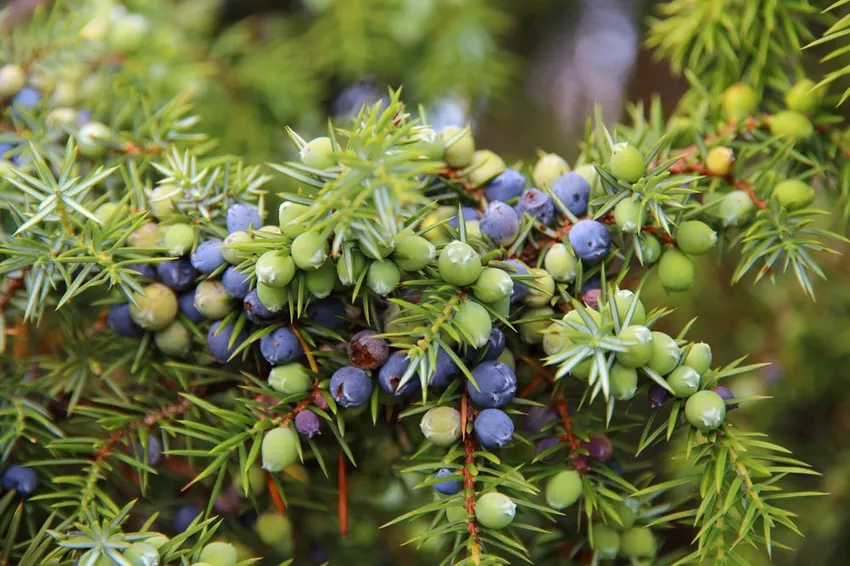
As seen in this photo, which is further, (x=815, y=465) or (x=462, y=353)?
(x=815, y=465)

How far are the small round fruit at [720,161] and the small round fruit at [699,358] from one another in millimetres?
209

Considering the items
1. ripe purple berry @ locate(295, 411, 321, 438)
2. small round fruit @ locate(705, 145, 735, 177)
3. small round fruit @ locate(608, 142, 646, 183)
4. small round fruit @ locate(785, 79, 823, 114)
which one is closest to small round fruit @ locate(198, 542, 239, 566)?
ripe purple berry @ locate(295, 411, 321, 438)

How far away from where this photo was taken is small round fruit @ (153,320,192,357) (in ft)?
2.09

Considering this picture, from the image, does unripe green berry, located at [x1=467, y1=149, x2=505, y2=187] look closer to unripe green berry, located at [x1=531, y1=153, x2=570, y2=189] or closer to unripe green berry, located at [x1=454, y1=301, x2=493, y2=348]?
unripe green berry, located at [x1=531, y1=153, x2=570, y2=189]

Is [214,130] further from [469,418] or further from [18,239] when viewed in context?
[469,418]

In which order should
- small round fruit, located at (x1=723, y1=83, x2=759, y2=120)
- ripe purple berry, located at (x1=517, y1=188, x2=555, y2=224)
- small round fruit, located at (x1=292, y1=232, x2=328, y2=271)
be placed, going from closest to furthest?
small round fruit, located at (x1=292, y1=232, x2=328, y2=271) → ripe purple berry, located at (x1=517, y1=188, x2=555, y2=224) → small round fruit, located at (x1=723, y1=83, x2=759, y2=120)

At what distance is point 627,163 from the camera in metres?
0.57

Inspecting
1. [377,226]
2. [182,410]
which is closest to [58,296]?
[182,410]

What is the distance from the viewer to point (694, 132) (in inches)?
28.4

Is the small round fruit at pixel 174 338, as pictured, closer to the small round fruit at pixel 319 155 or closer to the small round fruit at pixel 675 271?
the small round fruit at pixel 319 155

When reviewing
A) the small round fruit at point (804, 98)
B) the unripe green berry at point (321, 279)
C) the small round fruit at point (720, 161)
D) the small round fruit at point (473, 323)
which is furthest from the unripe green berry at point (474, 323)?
the small round fruit at point (804, 98)

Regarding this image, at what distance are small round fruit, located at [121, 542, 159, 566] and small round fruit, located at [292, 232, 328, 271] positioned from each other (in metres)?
0.26

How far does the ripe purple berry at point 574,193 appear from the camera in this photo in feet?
2.06

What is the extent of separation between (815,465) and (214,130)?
43.5 inches
